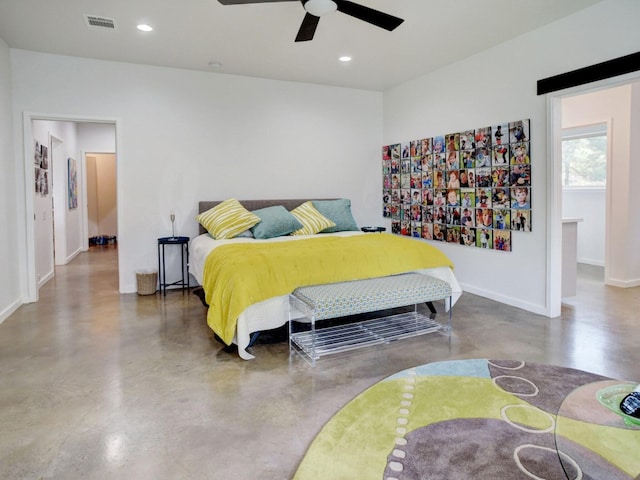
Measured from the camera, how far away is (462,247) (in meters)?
4.94

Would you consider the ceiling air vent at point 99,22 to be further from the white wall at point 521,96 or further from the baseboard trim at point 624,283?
the baseboard trim at point 624,283

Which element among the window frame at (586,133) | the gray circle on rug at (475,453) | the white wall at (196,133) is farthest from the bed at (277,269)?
the window frame at (586,133)

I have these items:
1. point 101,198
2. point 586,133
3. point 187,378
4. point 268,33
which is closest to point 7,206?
point 187,378

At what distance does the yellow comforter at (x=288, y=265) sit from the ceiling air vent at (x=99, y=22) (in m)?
2.12

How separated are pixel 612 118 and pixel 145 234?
5687 mm

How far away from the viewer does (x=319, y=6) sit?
287cm

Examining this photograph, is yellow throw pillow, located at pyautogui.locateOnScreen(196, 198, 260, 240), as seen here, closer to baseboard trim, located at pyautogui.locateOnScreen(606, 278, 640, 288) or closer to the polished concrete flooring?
the polished concrete flooring

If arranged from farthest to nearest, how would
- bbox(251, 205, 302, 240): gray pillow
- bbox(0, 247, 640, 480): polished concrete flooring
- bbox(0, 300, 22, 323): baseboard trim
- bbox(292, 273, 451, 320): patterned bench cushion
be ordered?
bbox(251, 205, 302, 240): gray pillow
bbox(0, 300, 22, 323): baseboard trim
bbox(292, 273, 451, 320): patterned bench cushion
bbox(0, 247, 640, 480): polished concrete flooring

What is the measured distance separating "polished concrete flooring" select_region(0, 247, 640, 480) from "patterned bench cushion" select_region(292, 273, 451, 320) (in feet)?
1.08

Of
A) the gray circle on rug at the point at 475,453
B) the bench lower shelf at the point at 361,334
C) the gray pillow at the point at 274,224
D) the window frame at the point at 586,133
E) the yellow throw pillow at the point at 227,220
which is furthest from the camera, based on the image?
the window frame at the point at 586,133

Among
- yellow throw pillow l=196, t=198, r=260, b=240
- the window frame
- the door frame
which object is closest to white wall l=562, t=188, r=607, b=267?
the window frame

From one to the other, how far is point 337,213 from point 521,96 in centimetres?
237

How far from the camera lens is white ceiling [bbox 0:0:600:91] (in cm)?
340

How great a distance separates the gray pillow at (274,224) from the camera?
472 cm
